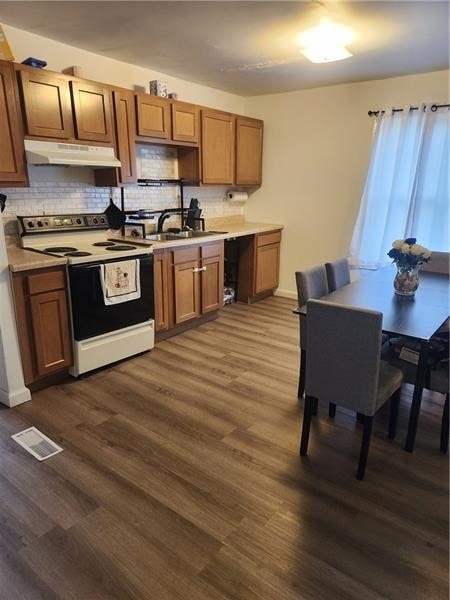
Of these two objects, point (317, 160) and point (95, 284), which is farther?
point (317, 160)

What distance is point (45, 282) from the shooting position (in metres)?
2.60

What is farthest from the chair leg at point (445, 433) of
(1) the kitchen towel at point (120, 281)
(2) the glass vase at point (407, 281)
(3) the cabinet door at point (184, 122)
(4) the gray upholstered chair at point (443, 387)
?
(3) the cabinet door at point (184, 122)

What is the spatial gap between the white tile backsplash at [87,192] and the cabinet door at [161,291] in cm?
72

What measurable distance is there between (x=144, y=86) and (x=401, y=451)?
3.72 m

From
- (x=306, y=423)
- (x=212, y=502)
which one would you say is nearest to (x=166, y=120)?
(x=306, y=423)

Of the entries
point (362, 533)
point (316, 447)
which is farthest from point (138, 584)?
point (316, 447)

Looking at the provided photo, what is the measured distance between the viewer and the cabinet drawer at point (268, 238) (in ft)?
15.4

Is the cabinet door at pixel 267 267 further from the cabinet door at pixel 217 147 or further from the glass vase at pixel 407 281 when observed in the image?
the glass vase at pixel 407 281

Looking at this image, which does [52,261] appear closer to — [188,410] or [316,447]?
[188,410]

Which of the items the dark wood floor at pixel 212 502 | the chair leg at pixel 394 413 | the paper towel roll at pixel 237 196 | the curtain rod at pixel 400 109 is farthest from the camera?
the paper towel roll at pixel 237 196

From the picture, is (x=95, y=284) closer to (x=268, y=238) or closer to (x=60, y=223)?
(x=60, y=223)

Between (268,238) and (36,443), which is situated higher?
(268,238)

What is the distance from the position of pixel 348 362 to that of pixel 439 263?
74.7 inches

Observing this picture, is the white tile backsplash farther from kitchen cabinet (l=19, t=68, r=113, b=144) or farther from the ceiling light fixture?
the ceiling light fixture
